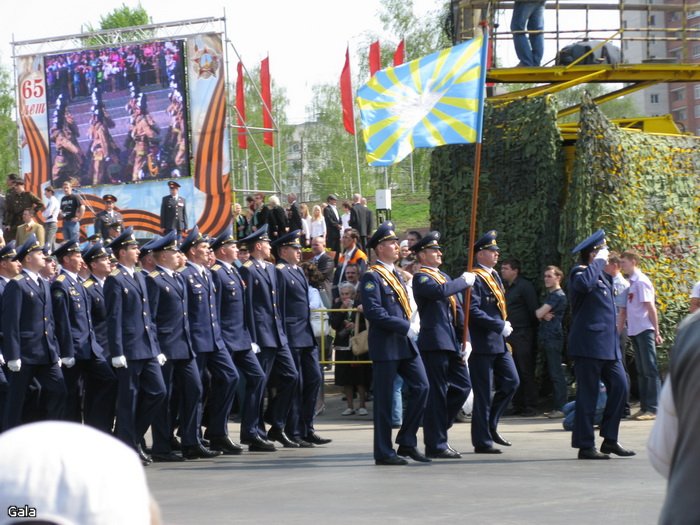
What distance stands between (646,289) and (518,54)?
4.25m

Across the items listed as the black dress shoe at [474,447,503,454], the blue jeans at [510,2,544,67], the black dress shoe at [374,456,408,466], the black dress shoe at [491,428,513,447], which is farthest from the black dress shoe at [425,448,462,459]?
the blue jeans at [510,2,544,67]

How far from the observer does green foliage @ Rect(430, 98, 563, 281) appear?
14984 mm

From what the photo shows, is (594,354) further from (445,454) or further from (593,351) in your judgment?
(445,454)

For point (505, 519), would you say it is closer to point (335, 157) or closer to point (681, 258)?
point (681, 258)

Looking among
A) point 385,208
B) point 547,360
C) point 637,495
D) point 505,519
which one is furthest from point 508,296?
point 385,208

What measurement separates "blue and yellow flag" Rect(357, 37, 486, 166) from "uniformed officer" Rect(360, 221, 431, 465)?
900 mm

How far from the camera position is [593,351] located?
10289 mm

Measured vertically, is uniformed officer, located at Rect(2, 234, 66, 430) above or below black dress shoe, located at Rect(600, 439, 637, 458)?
above

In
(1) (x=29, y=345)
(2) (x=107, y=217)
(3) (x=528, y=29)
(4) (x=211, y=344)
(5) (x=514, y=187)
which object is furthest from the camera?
(2) (x=107, y=217)

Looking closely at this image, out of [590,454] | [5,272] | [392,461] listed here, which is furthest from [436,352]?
[5,272]

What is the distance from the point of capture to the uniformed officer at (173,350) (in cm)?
1110

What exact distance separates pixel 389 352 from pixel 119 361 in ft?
7.33

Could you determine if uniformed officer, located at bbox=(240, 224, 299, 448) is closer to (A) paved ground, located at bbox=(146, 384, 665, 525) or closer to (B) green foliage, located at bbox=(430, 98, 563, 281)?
(A) paved ground, located at bbox=(146, 384, 665, 525)

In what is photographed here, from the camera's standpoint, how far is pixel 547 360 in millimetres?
14391
